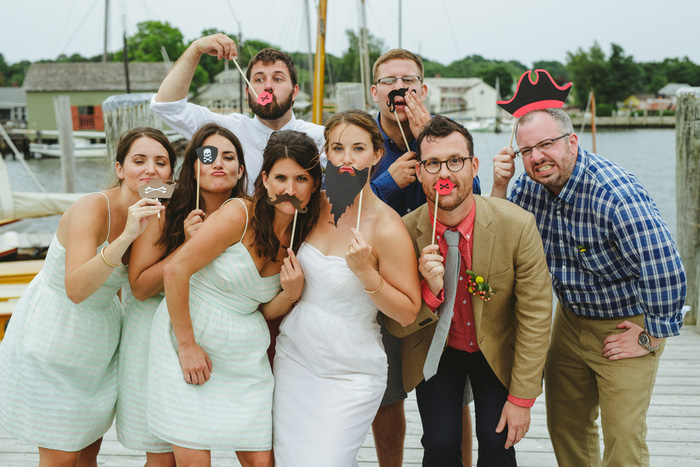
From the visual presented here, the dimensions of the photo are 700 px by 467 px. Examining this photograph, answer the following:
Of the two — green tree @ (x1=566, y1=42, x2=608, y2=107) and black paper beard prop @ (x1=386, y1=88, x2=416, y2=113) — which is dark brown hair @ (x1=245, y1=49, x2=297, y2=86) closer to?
black paper beard prop @ (x1=386, y1=88, x2=416, y2=113)

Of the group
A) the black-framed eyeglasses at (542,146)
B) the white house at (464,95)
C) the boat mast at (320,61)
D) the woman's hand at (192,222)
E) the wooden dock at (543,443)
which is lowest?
the wooden dock at (543,443)

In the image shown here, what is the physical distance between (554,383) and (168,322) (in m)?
1.97

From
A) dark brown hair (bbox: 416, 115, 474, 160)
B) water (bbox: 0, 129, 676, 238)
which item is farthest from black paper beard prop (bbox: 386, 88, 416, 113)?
water (bbox: 0, 129, 676, 238)

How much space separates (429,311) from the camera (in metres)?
2.54

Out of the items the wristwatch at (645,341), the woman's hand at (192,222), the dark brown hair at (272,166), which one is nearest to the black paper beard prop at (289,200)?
the dark brown hair at (272,166)

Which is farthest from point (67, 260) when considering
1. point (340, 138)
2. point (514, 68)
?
point (514, 68)

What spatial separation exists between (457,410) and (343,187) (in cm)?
117

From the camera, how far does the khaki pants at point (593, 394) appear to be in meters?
2.69

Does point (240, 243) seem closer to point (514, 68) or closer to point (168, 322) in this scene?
point (168, 322)

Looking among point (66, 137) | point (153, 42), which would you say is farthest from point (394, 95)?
point (153, 42)

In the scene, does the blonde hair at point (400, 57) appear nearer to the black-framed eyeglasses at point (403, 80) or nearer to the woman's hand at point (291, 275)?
the black-framed eyeglasses at point (403, 80)

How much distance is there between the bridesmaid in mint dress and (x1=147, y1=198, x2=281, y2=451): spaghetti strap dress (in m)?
0.29

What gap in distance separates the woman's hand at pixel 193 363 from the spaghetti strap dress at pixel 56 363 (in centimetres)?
46

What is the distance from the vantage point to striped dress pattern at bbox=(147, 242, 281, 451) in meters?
2.46
